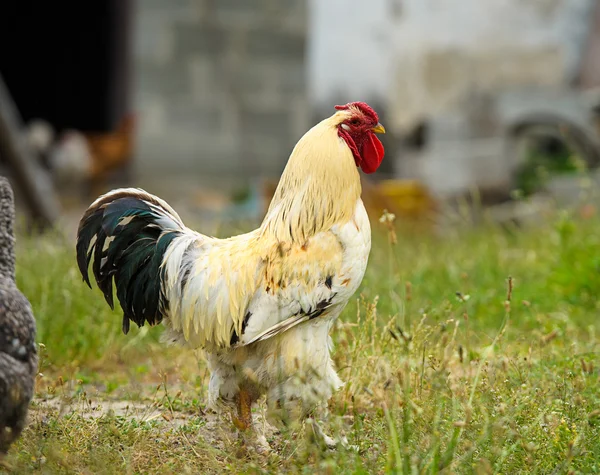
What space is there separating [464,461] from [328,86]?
6.78 meters

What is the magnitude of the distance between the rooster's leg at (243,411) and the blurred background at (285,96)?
306 cm

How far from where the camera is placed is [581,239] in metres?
6.09

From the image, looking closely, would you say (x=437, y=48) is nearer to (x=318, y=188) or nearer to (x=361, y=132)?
(x=361, y=132)

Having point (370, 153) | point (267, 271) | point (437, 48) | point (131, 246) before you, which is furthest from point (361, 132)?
point (437, 48)

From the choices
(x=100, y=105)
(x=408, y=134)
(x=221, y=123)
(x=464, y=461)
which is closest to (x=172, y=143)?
(x=221, y=123)

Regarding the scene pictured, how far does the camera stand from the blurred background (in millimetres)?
8555

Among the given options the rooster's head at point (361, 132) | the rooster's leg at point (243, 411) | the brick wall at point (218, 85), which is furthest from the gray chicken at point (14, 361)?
the brick wall at point (218, 85)

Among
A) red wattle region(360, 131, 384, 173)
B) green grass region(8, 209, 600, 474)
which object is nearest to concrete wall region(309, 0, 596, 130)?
green grass region(8, 209, 600, 474)

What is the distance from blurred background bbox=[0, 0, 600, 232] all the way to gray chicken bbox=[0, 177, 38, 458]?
150 inches

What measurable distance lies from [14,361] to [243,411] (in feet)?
3.28

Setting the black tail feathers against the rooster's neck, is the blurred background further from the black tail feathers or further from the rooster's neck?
the black tail feathers

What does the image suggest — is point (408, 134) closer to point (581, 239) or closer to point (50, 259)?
point (581, 239)

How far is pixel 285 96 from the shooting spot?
1202 centimetres

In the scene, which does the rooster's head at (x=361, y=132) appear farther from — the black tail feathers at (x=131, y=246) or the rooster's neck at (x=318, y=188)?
the black tail feathers at (x=131, y=246)
